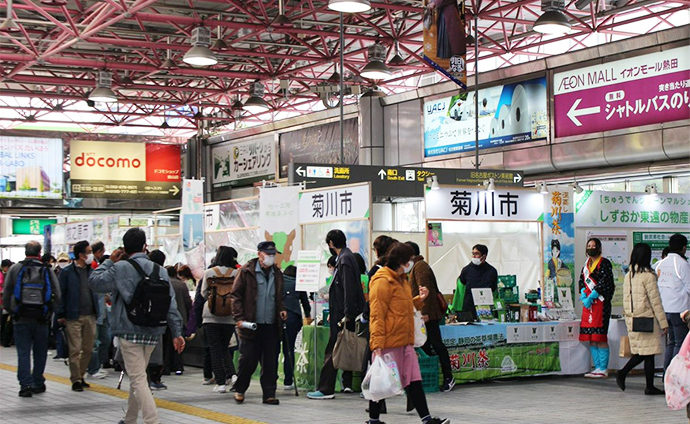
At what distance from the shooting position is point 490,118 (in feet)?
59.6

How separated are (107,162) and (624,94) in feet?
51.3

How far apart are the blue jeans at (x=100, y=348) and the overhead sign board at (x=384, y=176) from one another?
272 cm

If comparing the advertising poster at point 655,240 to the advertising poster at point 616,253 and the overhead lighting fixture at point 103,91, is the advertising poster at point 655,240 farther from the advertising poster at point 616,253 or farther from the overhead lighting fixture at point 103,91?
the overhead lighting fixture at point 103,91

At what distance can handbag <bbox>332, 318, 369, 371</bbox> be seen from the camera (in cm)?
808

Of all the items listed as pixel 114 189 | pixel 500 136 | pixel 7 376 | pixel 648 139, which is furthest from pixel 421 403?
pixel 114 189

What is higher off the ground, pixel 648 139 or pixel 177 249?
pixel 648 139

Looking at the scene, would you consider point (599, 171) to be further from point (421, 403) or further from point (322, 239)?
point (421, 403)

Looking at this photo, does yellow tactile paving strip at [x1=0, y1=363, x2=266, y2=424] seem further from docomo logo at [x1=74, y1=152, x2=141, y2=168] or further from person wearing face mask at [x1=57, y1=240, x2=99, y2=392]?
docomo logo at [x1=74, y1=152, x2=141, y2=168]

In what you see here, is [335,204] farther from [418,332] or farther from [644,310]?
[418,332]

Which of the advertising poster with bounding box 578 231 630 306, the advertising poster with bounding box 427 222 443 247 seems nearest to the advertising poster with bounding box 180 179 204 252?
the advertising poster with bounding box 427 222 443 247

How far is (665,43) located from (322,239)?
6.75 metres

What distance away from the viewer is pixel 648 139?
15.0 m

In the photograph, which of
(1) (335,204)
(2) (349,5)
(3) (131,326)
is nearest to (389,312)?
(3) (131,326)

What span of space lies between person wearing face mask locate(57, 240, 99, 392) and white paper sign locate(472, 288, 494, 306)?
3.68 meters
